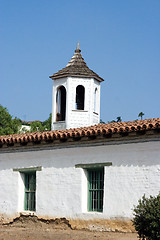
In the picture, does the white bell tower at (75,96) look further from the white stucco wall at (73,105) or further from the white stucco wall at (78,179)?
the white stucco wall at (78,179)

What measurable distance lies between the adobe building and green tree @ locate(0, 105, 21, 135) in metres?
17.0

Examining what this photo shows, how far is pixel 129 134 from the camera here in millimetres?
14477

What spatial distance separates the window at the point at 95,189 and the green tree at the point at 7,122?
65.0 ft

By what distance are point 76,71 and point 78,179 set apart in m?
6.92

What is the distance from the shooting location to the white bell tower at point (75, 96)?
20.8 metres

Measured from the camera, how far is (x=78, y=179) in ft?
51.2

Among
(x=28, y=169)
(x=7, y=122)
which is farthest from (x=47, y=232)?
(x=7, y=122)

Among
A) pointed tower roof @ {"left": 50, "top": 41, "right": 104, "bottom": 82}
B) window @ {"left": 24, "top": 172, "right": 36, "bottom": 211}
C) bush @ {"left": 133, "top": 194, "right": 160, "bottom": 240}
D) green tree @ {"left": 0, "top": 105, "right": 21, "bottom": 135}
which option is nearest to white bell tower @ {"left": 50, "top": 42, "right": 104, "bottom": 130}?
pointed tower roof @ {"left": 50, "top": 41, "right": 104, "bottom": 82}

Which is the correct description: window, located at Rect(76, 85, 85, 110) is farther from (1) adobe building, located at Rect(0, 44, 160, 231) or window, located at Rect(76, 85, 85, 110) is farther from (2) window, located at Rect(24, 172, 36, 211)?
(2) window, located at Rect(24, 172, 36, 211)

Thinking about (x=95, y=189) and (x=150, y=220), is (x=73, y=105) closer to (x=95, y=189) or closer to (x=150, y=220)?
(x=95, y=189)

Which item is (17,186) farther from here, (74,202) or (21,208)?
(74,202)

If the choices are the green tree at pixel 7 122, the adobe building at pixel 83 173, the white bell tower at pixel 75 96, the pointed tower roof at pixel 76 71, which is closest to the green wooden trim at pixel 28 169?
the adobe building at pixel 83 173

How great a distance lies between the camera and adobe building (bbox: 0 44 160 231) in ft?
46.6

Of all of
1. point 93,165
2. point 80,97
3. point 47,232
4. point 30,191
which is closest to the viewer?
point 47,232
